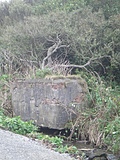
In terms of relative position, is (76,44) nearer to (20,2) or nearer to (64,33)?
(64,33)

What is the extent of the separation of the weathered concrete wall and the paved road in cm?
323

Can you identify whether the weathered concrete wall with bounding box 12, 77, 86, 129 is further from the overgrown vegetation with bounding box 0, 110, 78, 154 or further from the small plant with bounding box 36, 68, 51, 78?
the overgrown vegetation with bounding box 0, 110, 78, 154

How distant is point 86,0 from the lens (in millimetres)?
21500

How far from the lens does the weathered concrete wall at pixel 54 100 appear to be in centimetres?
1280

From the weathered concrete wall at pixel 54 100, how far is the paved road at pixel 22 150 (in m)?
3.23

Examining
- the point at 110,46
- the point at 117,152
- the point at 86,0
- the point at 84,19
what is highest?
the point at 86,0

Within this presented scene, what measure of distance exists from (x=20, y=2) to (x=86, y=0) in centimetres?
651

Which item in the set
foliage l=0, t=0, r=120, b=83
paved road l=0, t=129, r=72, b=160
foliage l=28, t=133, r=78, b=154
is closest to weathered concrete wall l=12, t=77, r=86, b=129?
A: foliage l=28, t=133, r=78, b=154

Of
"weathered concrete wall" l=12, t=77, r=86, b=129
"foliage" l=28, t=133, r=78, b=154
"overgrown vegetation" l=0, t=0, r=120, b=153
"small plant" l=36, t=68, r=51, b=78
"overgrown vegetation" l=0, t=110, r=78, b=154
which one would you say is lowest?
"foliage" l=28, t=133, r=78, b=154

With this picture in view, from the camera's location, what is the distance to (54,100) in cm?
1291

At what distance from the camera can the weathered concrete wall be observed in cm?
1280

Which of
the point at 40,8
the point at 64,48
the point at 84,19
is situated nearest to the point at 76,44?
the point at 64,48

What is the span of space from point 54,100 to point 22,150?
190 inches

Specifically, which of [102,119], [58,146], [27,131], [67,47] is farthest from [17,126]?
[67,47]
